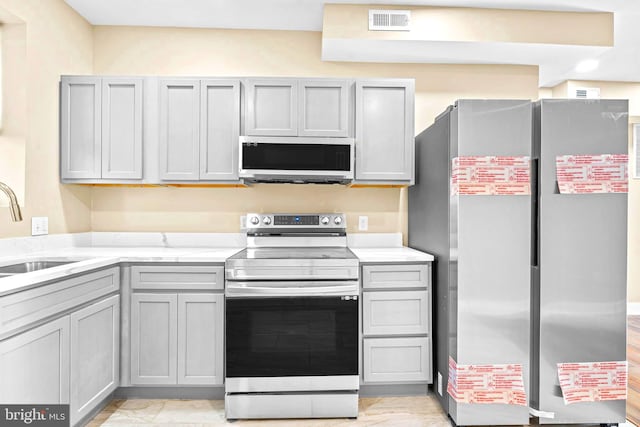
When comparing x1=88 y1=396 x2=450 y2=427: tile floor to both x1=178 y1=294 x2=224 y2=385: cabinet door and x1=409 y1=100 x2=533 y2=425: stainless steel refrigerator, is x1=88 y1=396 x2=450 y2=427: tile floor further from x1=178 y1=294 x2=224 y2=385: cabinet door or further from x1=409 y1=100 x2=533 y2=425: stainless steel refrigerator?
x1=409 y1=100 x2=533 y2=425: stainless steel refrigerator

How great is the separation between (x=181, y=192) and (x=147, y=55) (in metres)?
1.12

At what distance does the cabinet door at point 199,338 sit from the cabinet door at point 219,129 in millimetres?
894

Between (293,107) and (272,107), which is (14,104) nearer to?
(272,107)

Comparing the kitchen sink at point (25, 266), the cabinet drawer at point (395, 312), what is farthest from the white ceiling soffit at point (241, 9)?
the cabinet drawer at point (395, 312)

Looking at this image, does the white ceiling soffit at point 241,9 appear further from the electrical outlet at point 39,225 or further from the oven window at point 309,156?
the electrical outlet at point 39,225

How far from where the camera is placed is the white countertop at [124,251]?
1855mm

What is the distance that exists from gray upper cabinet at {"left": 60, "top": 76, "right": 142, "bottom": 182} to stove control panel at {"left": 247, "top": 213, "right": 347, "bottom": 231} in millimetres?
877

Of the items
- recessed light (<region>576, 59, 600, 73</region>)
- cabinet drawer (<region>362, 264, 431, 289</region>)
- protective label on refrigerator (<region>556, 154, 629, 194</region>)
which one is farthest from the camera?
recessed light (<region>576, 59, 600, 73</region>)

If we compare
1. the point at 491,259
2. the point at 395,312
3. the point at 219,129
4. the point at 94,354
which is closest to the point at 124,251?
the point at 94,354

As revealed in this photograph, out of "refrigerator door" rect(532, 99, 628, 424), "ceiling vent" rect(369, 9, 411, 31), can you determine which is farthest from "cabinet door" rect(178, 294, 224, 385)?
"ceiling vent" rect(369, 9, 411, 31)

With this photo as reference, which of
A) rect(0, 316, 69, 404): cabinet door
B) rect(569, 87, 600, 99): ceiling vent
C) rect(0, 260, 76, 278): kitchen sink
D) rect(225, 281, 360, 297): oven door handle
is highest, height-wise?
rect(569, 87, 600, 99): ceiling vent

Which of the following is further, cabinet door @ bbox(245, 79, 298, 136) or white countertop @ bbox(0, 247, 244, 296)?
Result: cabinet door @ bbox(245, 79, 298, 136)

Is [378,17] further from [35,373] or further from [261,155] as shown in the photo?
[35,373]

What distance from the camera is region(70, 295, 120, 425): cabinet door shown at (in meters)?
1.97
